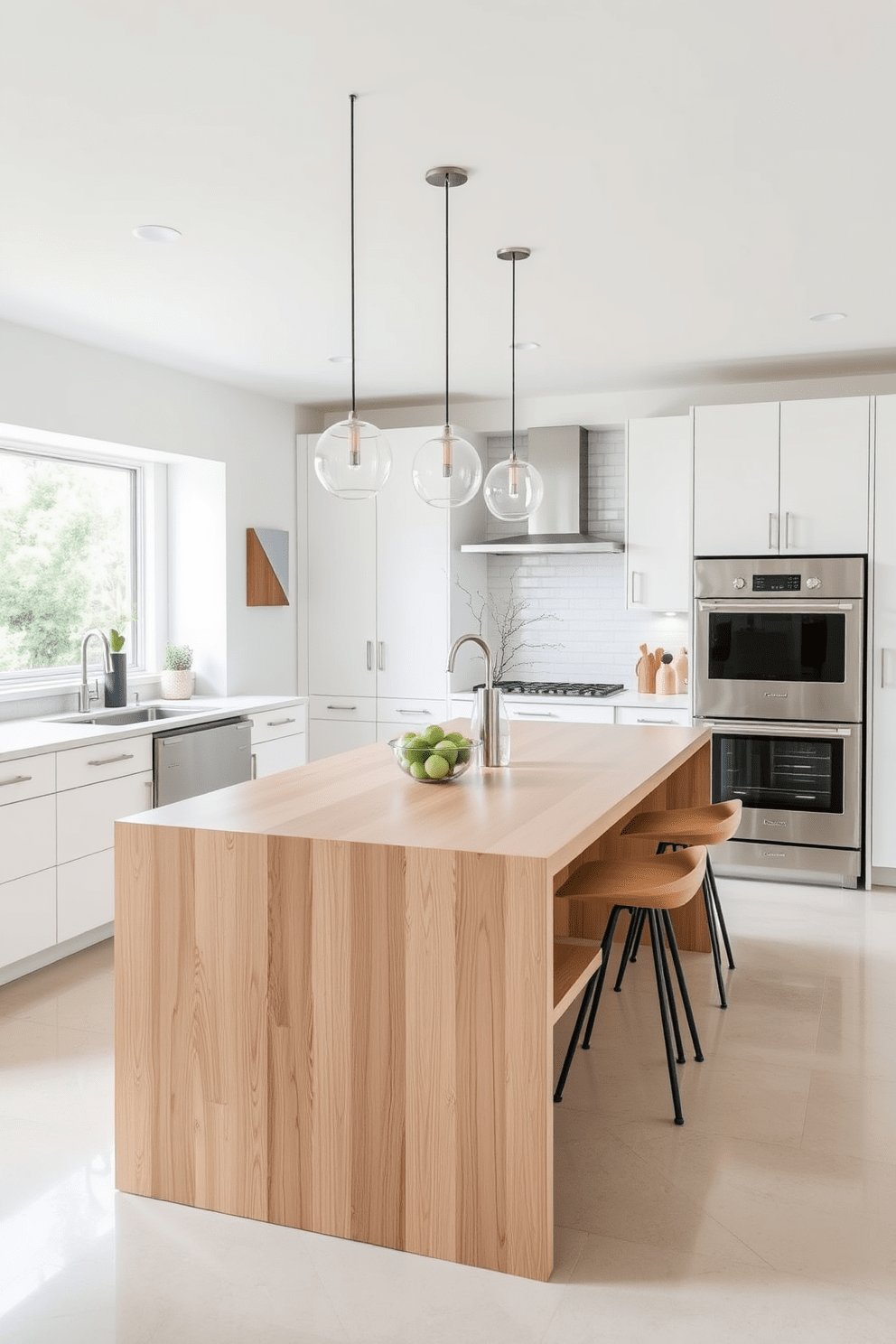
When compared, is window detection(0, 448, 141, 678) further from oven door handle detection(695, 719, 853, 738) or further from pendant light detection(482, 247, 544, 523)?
oven door handle detection(695, 719, 853, 738)

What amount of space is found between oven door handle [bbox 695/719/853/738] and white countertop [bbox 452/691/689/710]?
0.22 metres

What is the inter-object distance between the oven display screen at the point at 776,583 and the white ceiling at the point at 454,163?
109cm

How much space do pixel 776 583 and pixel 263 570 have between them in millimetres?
2715

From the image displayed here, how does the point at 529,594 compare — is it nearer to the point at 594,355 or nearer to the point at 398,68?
the point at 594,355

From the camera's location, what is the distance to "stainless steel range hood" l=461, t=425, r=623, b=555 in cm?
596

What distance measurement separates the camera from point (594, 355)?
514cm

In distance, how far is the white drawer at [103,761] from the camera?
410cm

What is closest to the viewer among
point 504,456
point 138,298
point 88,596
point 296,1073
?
point 296,1073

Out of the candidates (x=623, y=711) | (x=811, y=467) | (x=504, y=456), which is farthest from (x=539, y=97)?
(x=504, y=456)

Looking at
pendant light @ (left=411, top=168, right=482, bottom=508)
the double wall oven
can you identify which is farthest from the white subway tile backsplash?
pendant light @ (left=411, top=168, right=482, bottom=508)

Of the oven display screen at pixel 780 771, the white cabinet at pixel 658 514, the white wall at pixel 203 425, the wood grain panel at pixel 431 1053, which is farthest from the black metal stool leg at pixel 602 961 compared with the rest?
the white wall at pixel 203 425

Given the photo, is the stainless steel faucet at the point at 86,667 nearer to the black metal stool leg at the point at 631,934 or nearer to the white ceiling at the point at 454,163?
the white ceiling at the point at 454,163

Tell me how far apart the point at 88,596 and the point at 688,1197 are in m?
4.05

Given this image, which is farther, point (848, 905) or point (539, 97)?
point (848, 905)
